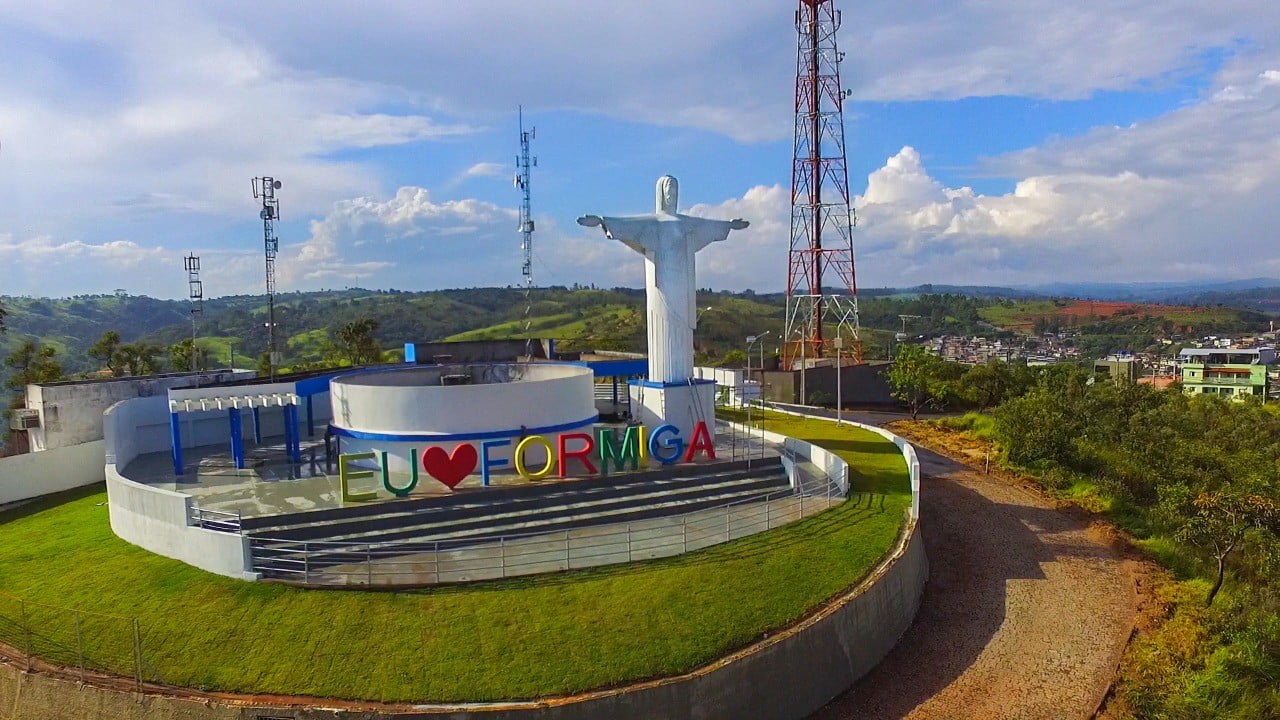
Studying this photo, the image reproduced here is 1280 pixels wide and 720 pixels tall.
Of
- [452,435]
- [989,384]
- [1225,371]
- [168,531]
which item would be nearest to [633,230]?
[452,435]

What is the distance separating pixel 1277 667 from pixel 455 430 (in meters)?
23.5

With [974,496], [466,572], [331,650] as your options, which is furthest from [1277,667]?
[331,650]

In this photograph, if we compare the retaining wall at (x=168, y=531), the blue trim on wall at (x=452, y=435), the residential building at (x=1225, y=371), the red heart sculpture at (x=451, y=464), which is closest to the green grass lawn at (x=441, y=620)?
the retaining wall at (x=168, y=531)

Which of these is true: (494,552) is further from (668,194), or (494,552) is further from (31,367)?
(31,367)

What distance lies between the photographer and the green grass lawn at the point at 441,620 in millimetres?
15555

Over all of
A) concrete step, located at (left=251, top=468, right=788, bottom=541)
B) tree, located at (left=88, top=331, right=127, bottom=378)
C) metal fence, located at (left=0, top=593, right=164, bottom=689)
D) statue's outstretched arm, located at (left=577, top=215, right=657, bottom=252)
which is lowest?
metal fence, located at (left=0, top=593, right=164, bottom=689)

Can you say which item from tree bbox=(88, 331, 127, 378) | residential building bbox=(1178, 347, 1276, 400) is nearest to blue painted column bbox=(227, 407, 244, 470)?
tree bbox=(88, 331, 127, 378)

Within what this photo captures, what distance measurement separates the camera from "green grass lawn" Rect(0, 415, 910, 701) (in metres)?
15.6

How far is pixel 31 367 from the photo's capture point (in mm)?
49938

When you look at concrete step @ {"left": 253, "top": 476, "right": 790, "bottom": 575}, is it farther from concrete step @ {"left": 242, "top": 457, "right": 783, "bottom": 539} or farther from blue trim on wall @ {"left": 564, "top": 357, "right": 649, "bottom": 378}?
blue trim on wall @ {"left": 564, "top": 357, "right": 649, "bottom": 378}

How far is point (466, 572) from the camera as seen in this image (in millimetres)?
19016

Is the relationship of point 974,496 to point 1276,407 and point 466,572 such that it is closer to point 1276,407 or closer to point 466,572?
point 466,572

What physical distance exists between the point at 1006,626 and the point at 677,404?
14.4 m

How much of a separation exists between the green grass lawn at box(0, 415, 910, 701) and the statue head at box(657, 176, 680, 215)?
49.9 ft
